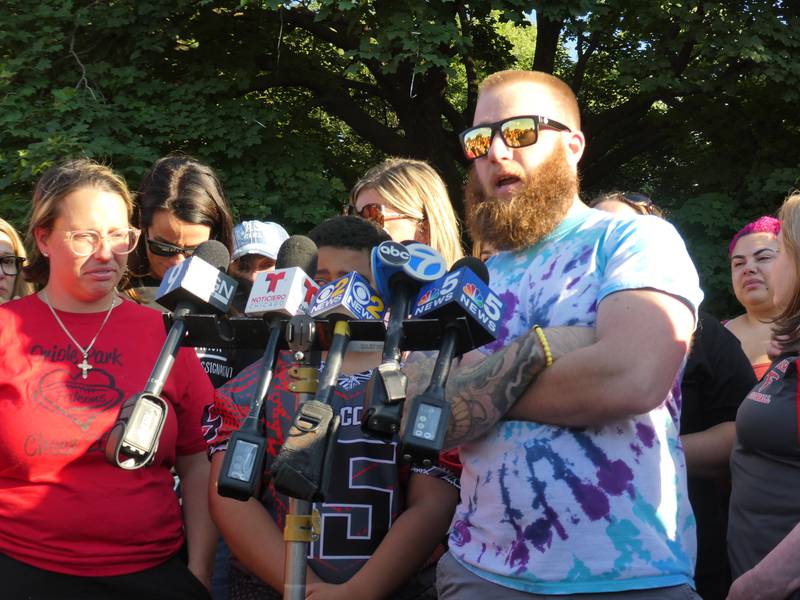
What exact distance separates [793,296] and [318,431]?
6.72ft

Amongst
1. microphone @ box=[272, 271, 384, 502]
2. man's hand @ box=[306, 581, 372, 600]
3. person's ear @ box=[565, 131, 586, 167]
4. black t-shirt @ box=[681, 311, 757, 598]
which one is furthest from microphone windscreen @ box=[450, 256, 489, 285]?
black t-shirt @ box=[681, 311, 757, 598]

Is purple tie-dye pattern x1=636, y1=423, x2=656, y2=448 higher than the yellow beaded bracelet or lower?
lower

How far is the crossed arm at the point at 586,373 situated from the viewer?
2.18m

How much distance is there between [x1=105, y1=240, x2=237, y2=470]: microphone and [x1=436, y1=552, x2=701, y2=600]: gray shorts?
2.72 feet

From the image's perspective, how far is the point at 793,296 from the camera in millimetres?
3248

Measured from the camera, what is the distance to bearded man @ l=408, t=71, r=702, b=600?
7.15ft

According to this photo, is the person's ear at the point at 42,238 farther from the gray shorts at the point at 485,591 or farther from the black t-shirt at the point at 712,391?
the black t-shirt at the point at 712,391

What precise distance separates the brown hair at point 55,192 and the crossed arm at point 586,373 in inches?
61.7

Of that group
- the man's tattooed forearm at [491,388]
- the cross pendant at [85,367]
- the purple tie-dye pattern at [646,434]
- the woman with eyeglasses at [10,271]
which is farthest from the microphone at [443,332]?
the woman with eyeglasses at [10,271]

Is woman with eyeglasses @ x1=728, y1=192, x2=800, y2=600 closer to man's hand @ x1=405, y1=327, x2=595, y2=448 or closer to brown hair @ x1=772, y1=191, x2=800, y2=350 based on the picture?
brown hair @ x1=772, y1=191, x2=800, y2=350

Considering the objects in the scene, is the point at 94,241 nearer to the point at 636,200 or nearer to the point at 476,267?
the point at 476,267

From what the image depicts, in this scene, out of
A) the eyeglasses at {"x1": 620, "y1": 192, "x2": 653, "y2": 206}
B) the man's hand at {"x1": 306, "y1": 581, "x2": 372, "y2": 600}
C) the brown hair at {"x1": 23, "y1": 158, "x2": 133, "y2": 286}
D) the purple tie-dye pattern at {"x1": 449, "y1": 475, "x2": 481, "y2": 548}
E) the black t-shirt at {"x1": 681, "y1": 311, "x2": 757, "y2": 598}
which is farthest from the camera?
the eyeglasses at {"x1": 620, "y1": 192, "x2": 653, "y2": 206}

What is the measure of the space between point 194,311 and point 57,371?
1020 mm

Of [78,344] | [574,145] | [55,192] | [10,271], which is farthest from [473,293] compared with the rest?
[10,271]
